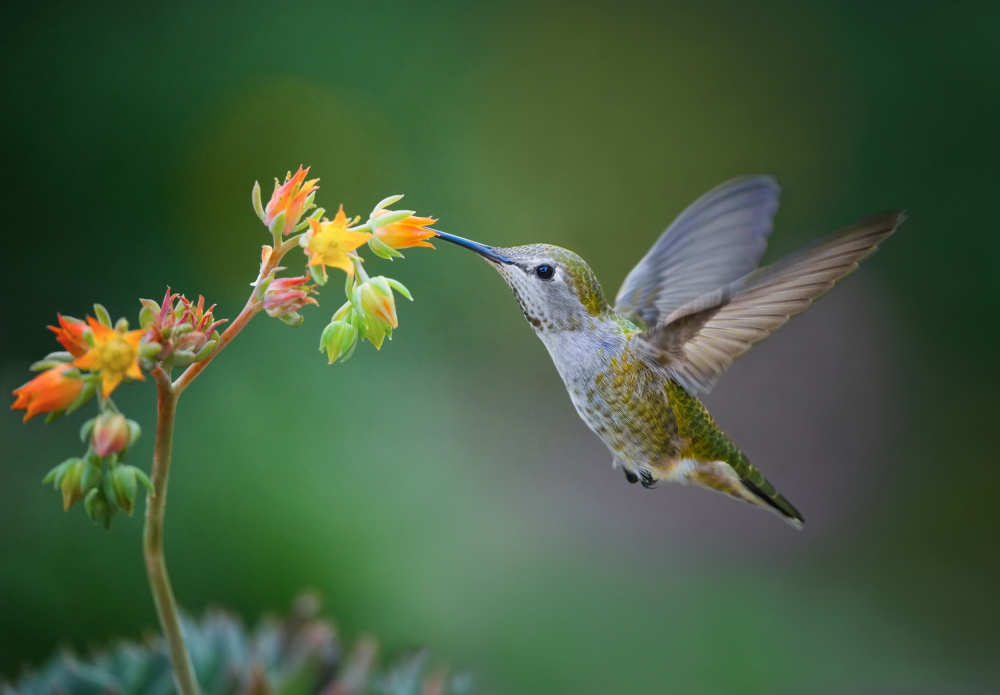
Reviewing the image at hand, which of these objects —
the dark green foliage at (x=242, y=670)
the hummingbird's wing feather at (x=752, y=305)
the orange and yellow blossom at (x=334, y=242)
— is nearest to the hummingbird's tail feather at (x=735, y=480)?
the hummingbird's wing feather at (x=752, y=305)

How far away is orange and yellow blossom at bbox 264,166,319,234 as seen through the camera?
2.87 feet

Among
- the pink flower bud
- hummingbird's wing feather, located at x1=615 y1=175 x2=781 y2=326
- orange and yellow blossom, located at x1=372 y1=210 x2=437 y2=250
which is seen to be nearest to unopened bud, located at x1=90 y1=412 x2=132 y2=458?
the pink flower bud

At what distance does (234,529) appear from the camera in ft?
6.37

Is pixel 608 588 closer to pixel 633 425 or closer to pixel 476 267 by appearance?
pixel 476 267

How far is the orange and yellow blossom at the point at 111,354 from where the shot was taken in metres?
0.77

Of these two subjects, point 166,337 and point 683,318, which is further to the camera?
point 683,318

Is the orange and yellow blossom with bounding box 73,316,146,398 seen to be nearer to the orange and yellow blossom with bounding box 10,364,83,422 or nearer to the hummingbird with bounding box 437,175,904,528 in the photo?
the orange and yellow blossom with bounding box 10,364,83,422

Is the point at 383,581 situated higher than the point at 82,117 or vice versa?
the point at 82,117

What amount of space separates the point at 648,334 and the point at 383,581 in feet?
3.96

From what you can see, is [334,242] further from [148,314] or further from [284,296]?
Result: [148,314]

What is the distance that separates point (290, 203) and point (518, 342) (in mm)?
2185


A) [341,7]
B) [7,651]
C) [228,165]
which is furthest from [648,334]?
[341,7]

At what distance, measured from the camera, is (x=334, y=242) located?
2.89 feet

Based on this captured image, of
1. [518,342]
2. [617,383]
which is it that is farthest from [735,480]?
[518,342]
